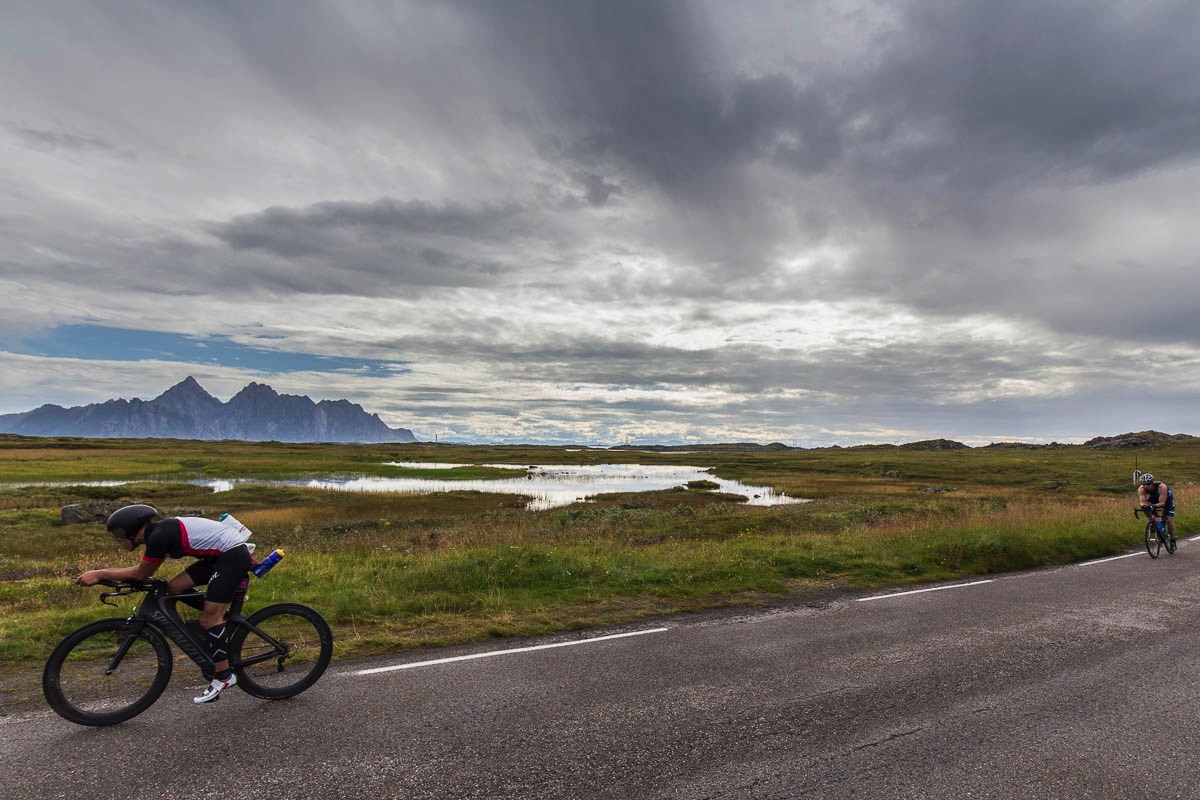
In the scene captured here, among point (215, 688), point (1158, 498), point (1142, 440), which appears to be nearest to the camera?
point (215, 688)

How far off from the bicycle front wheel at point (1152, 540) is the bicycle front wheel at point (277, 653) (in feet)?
68.3

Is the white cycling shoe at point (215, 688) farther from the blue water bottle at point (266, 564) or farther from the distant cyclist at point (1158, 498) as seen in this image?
the distant cyclist at point (1158, 498)

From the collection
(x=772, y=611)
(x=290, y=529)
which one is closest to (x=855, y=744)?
(x=772, y=611)

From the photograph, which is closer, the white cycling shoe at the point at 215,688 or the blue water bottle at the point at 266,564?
the white cycling shoe at the point at 215,688

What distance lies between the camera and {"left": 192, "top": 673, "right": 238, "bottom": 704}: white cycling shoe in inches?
252

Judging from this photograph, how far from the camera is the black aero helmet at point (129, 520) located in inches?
236

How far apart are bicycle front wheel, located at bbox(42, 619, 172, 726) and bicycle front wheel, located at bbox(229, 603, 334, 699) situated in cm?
71

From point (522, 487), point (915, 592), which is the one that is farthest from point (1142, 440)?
point (915, 592)

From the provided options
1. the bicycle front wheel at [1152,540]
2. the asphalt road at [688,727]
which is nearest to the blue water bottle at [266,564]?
the asphalt road at [688,727]

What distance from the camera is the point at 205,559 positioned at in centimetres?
664

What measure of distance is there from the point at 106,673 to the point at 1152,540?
914 inches

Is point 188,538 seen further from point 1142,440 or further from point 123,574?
point 1142,440

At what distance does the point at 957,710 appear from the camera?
621cm

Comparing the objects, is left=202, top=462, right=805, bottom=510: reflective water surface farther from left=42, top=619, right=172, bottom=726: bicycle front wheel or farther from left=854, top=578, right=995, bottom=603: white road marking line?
left=42, top=619, right=172, bottom=726: bicycle front wheel
